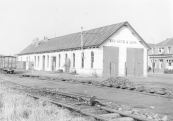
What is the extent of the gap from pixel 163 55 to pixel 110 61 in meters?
30.3

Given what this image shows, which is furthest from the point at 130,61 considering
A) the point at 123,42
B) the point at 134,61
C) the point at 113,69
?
the point at 113,69

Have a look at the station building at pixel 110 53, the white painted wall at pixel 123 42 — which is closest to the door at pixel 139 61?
the station building at pixel 110 53

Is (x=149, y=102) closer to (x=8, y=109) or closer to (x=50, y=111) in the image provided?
(x=50, y=111)

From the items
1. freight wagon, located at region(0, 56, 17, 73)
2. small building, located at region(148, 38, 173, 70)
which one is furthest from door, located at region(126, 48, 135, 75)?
small building, located at region(148, 38, 173, 70)

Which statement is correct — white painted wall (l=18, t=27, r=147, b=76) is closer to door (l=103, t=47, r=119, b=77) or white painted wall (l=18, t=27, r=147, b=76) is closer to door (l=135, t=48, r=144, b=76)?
door (l=103, t=47, r=119, b=77)

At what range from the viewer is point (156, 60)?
2293 inches

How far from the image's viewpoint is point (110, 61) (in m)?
29.0

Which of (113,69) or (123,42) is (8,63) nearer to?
(113,69)

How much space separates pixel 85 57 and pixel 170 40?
3102 cm

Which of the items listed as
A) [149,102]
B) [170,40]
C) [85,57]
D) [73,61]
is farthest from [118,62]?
[170,40]

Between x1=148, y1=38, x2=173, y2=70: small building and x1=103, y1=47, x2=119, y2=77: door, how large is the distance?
24.8 m

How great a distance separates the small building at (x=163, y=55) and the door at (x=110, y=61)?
81.3 ft

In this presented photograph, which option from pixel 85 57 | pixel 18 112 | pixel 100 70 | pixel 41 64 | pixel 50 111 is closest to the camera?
pixel 18 112

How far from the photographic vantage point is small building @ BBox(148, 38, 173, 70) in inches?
2083
